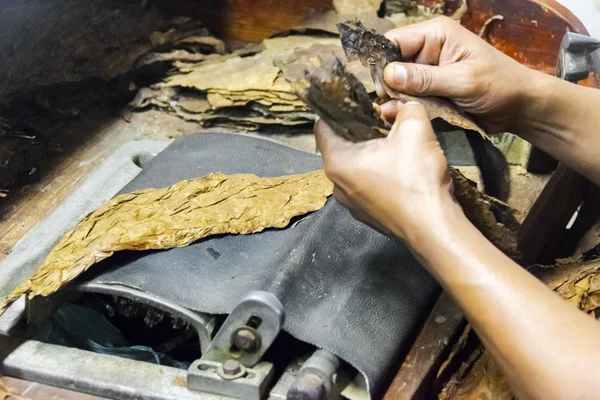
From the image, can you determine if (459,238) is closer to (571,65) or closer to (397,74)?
(397,74)

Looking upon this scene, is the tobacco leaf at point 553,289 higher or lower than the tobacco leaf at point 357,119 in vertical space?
lower

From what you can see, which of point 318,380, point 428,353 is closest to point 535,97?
point 428,353

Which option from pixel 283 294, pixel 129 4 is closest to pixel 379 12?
pixel 129 4

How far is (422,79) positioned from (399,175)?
0.25 meters

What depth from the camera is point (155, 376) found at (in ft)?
2.75

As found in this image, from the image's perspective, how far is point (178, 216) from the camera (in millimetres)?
984

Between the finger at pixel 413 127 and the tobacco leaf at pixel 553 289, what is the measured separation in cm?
31

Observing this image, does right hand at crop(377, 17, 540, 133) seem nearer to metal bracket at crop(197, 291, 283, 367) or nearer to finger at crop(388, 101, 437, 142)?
finger at crop(388, 101, 437, 142)

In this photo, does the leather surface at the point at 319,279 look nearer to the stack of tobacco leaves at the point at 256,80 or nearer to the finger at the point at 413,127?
the finger at the point at 413,127

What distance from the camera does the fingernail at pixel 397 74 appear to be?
36.4 inches

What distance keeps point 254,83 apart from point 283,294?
2.44 ft

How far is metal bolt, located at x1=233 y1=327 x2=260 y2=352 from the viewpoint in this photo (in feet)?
2.57

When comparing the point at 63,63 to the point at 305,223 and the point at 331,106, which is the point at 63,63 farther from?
the point at 331,106

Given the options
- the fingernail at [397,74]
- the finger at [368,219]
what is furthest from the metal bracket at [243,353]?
the fingernail at [397,74]
